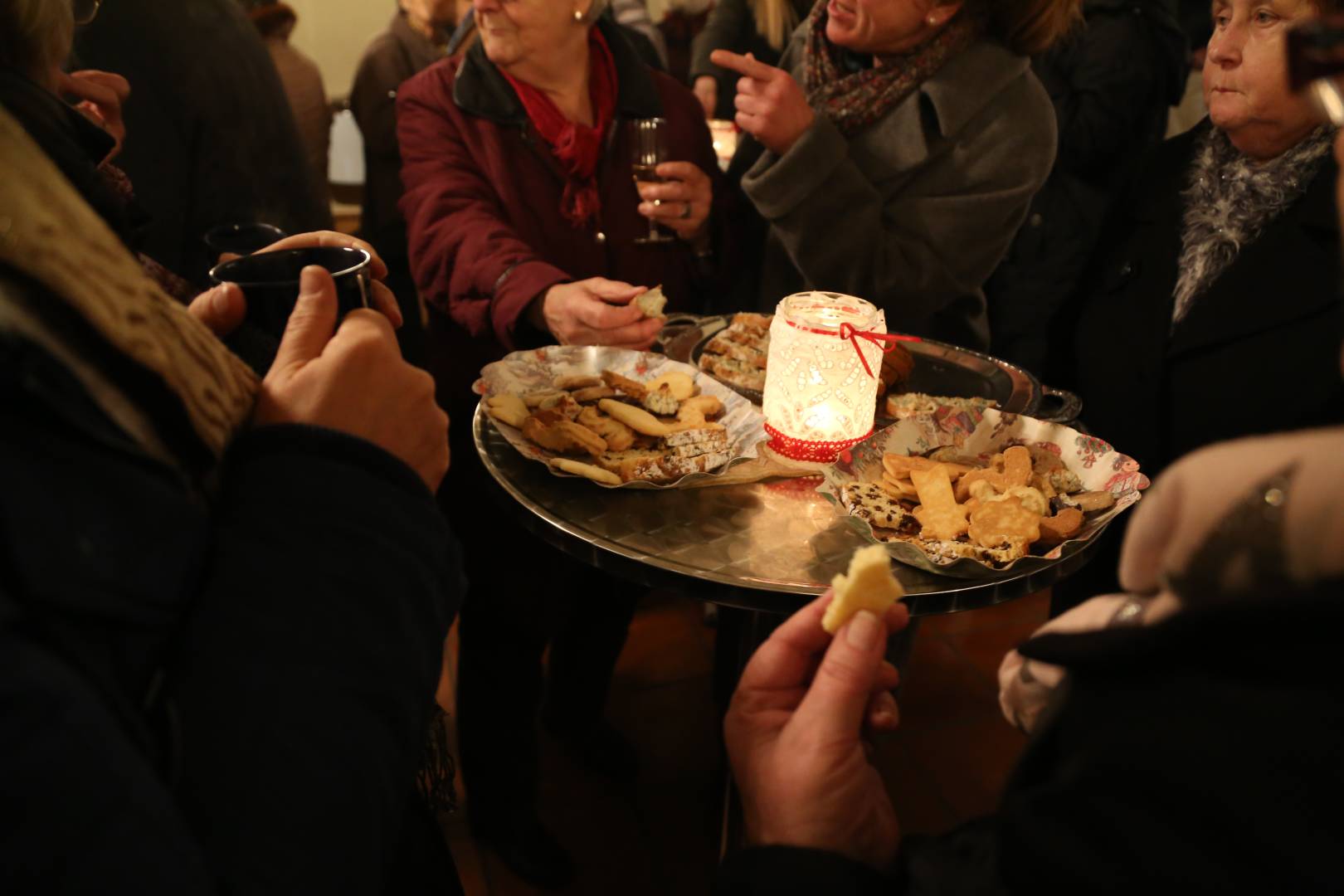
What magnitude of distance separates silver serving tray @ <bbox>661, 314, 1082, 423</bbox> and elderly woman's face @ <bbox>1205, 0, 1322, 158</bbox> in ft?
1.45

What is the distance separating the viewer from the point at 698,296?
6.66 feet

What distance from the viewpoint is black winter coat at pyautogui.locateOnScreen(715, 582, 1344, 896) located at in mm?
356

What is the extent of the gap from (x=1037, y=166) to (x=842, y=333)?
2.64 ft

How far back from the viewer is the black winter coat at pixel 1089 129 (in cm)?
260

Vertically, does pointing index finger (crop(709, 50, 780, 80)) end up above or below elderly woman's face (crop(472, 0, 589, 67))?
above

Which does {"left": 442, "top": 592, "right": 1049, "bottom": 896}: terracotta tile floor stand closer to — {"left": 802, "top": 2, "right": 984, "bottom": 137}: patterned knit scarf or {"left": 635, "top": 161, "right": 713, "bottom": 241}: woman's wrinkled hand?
{"left": 635, "top": 161, "right": 713, "bottom": 241}: woman's wrinkled hand

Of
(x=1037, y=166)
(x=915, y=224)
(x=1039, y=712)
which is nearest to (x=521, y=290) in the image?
(x=915, y=224)

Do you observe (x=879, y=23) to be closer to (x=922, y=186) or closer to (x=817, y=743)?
(x=922, y=186)

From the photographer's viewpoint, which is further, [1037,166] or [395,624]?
[1037,166]

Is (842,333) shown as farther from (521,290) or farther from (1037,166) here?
(1037,166)

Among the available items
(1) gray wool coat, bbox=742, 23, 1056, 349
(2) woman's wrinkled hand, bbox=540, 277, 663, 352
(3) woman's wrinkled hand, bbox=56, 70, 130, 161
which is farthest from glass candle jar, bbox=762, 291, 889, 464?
(3) woman's wrinkled hand, bbox=56, 70, 130, 161

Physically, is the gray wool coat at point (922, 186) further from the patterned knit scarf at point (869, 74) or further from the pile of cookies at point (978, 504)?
the pile of cookies at point (978, 504)

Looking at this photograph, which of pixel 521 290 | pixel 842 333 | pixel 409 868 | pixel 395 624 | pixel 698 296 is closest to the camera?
pixel 395 624

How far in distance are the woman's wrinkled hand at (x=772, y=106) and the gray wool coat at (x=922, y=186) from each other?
0.03 meters
